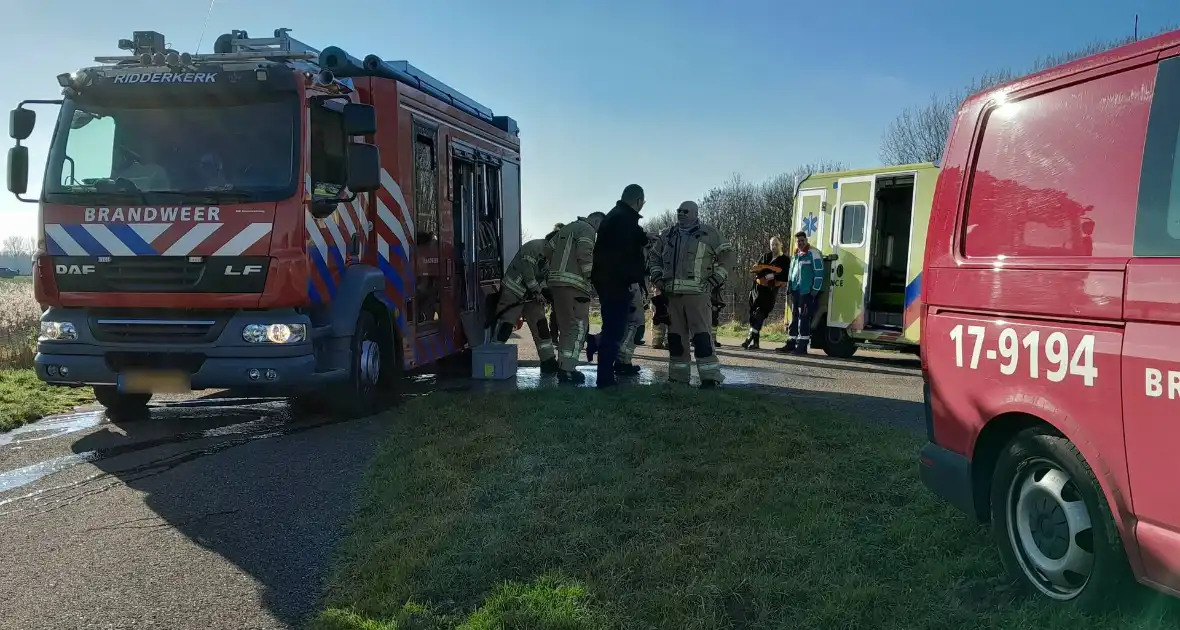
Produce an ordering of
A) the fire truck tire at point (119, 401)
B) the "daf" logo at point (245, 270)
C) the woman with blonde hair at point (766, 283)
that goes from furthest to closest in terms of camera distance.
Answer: the woman with blonde hair at point (766, 283) → the fire truck tire at point (119, 401) → the "daf" logo at point (245, 270)

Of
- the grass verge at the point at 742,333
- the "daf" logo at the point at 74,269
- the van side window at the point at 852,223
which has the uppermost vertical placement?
the van side window at the point at 852,223

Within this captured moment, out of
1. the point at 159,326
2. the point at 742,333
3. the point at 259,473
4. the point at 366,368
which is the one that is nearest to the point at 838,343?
the point at 742,333

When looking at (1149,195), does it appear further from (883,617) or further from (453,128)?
(453,128)

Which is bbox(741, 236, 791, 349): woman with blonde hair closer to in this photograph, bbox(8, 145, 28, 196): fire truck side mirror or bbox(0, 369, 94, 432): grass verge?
bbox(0, 369, 94, 432): grass verge

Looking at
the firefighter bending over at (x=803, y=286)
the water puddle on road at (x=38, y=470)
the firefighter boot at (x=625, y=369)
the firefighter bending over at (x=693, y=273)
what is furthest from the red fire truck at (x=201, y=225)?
the firefighter bending over at (x=803, y=286)

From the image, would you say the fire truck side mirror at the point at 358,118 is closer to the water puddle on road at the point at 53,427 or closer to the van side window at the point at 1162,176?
the water puddle on road at the point at 53,427

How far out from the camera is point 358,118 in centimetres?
673

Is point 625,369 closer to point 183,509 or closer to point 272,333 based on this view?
point 272,333

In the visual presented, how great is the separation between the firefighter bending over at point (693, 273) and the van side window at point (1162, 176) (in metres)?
5.40

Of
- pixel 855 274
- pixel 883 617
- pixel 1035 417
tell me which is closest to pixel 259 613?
pixel 883 617

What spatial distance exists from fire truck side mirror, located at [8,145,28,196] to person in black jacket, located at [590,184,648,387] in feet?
15.6

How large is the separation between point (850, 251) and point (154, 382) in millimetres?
9054

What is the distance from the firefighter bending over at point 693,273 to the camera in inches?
320

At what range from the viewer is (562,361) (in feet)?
29.7
